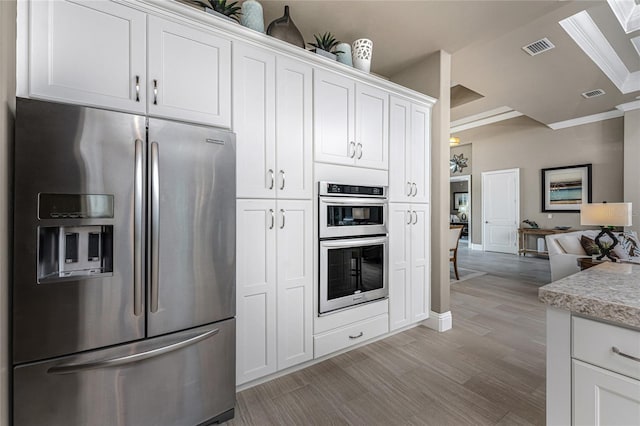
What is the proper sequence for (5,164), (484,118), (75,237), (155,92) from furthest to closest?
1. (484,118)
2. (155,92)
3. (75,237)
4. (5,164)

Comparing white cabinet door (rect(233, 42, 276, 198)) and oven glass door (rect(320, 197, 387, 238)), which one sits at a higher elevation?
white cabinet door (rect(233, 42, 276, 198))

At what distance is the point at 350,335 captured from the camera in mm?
2389

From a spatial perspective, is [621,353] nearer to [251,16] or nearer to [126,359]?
[126,359]

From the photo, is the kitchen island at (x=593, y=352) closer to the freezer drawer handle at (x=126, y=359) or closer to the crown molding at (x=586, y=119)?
the freezer drawer handle at (x=126, y=359)

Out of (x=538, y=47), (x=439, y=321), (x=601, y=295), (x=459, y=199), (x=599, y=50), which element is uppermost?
(x=599, y=50)

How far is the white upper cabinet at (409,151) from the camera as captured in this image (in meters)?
2.69

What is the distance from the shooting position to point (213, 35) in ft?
5.71

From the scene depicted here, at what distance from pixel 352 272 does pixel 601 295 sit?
1604 mm

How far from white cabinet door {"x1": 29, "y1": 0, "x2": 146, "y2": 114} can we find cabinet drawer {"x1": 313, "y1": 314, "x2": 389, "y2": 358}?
1.99 meters

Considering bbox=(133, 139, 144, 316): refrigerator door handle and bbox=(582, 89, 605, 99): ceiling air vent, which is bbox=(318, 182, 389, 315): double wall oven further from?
bbox=(582, 89, 605, 99): ceiling air vent

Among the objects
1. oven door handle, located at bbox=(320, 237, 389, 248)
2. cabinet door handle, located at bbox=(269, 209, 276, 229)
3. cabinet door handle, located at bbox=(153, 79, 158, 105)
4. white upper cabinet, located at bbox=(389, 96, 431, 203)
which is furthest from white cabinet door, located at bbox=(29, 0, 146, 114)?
white upper cabinet, located at bbox=(389, 96, 431, 203)

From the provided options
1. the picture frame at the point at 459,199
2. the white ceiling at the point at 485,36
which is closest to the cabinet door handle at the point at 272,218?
the white ceiling at the point at 485,36

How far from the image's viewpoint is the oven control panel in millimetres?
2199

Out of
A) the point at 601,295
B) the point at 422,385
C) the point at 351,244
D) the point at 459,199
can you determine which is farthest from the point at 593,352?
the point at 459,199
